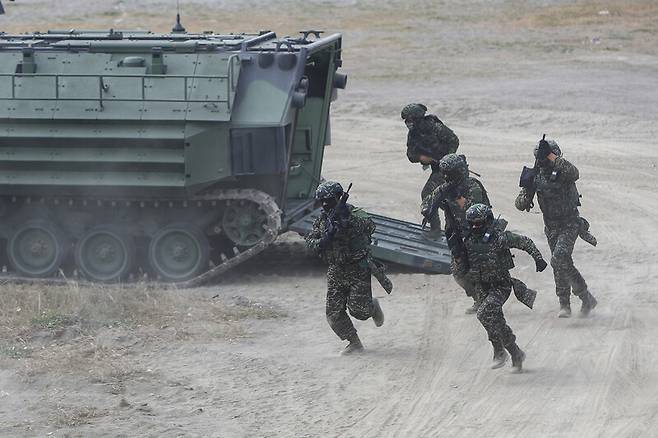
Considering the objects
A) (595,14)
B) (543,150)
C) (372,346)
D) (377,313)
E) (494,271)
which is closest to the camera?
(494,271)

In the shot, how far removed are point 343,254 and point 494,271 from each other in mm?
1447

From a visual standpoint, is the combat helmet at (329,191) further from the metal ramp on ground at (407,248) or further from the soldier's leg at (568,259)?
the metal ramp on ground at (407,248)

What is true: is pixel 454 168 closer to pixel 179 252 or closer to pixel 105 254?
pixel 179 252

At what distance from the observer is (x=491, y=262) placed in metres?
11.1

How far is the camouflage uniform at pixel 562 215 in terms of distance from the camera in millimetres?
12914

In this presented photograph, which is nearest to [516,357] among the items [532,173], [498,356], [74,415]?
[498,356]

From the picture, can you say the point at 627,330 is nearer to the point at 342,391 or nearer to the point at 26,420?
the point at 342,391

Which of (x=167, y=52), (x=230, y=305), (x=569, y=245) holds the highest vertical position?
(x=167, y=52)

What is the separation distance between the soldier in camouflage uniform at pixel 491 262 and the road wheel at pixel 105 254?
213 inches

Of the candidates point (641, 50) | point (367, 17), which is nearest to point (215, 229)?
point (641, 50)

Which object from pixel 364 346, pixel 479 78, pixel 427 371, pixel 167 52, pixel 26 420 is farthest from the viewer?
pixel 479 78

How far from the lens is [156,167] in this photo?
1484 cm

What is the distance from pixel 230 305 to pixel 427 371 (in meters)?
3.29

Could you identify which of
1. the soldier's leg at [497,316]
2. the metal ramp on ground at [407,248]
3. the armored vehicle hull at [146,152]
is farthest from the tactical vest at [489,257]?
the armored vehicle hull at [146,152]
